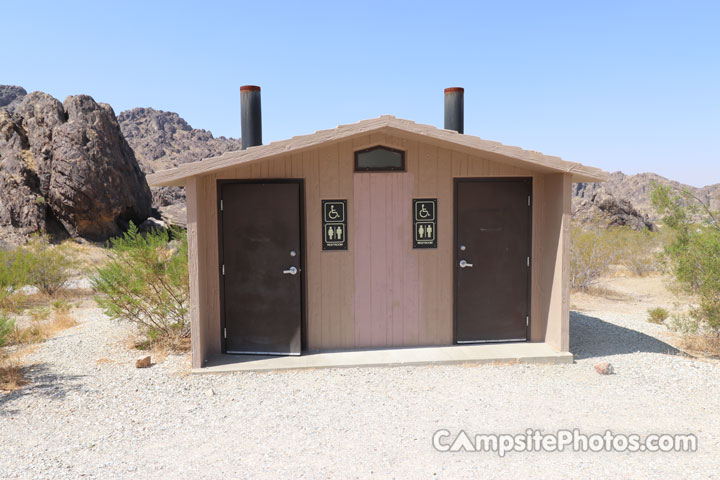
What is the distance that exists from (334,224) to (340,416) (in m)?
2.68

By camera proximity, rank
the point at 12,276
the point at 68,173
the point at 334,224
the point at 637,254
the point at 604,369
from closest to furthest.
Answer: the point at 604,369 < the point at 334,224 < the point at 12,276 < the point at 637,254 < the point at 68,173

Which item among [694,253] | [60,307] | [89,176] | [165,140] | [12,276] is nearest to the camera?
[694,253]

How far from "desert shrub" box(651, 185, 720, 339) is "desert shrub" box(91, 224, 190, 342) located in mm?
7384

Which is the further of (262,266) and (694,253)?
(694,253)

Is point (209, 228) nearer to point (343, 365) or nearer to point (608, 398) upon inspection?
point (343, 365)

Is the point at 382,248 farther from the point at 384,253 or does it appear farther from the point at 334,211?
the point at 334,211

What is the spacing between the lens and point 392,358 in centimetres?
648

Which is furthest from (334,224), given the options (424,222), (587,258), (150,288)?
(587,258)

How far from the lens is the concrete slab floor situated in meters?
6.27

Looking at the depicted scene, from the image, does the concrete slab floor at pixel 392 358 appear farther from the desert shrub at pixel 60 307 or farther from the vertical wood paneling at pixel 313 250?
the desert shrub at pixel 60 307

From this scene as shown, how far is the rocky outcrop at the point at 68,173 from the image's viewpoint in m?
22.6

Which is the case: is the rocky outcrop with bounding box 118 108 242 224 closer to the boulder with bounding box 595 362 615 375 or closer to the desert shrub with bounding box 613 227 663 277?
the desert shrub with bounding box 613 227 663 277

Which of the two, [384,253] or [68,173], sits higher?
[68,173]

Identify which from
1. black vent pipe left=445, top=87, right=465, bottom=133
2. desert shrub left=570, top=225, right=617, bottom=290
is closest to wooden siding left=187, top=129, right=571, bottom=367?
black vent pipe left=445, top=87, right=465, bottom=133
